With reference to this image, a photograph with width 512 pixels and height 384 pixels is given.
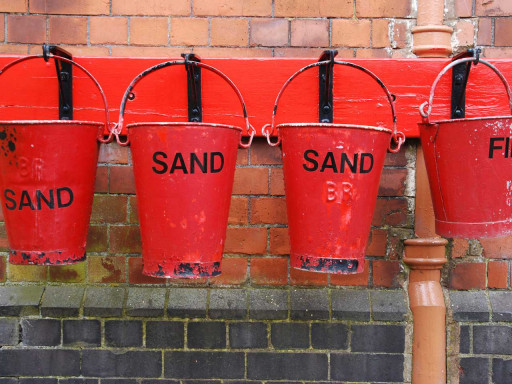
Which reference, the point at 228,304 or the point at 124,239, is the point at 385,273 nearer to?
the point at 228,304

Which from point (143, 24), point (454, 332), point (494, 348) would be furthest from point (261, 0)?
point (494, 348)

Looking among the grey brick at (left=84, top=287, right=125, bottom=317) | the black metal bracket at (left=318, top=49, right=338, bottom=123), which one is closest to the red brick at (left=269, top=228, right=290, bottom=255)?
the black metal bracket at (left=318, top=49, right=338, bottom=123)

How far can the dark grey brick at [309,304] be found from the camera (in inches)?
75.0

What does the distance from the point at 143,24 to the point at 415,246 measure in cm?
127

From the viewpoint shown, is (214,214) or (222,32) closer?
(214,214)

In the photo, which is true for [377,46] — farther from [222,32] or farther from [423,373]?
[423,373]

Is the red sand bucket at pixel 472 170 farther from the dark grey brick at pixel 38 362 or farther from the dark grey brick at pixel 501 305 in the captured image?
the dark grey brick at pixel 38 362

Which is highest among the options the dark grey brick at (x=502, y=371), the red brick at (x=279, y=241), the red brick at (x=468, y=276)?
the red brick at (x=279, y=241)

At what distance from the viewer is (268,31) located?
6.24 ft

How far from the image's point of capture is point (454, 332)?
6.31ft

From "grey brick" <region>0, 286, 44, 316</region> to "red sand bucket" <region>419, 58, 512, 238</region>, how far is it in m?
1.44

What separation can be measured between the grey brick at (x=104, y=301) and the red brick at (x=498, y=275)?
1.34 meters

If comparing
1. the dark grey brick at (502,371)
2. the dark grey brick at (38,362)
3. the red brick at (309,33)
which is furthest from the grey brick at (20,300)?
the dark grey brick at (502,371)

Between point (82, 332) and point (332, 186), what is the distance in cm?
113
